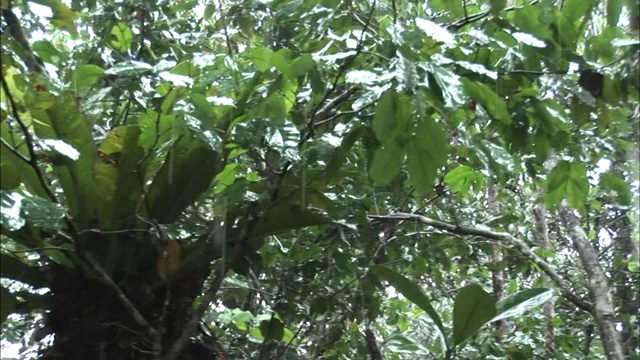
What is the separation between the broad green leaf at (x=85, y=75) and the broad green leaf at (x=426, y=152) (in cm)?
56

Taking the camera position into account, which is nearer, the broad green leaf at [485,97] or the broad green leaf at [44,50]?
the broad green leaf at [485,97]

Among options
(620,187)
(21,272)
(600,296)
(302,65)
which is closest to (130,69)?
(302,65)

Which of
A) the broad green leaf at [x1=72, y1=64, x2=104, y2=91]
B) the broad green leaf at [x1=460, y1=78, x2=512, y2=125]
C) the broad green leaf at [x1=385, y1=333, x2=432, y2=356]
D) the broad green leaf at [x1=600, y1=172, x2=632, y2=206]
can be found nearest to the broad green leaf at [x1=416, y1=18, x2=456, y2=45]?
the broad green leaf at [x1=460, y1=78, x2=512, y2=125]

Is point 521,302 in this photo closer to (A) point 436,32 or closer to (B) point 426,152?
(B) point 426,152

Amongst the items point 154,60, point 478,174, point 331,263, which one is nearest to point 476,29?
point 478,174

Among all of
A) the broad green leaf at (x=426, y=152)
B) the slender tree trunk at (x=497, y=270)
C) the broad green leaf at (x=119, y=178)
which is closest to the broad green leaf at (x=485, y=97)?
the broad green leaf at (x=426, y=152)

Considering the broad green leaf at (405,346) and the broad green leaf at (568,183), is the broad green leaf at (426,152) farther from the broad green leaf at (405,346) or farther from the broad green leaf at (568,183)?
the broad green leaf at (405,346)

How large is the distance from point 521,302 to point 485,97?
0.56m

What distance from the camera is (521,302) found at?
1.44m

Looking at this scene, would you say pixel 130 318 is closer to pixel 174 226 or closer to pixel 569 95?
pixel 174 226

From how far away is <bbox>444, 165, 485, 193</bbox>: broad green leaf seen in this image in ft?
5.25

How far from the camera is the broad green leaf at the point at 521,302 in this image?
4.64 ft

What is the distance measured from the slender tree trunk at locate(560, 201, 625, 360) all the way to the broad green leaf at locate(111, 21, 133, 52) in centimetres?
135

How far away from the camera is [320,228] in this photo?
161cm
